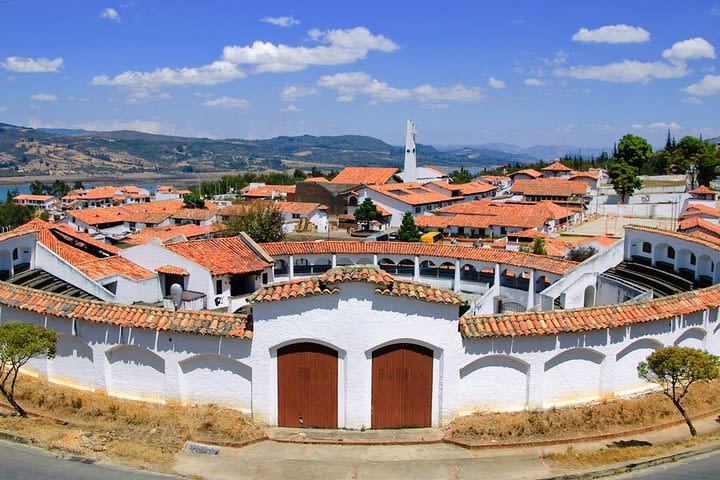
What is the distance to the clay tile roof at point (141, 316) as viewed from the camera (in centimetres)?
1609

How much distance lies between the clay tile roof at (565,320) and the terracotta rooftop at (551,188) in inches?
2624

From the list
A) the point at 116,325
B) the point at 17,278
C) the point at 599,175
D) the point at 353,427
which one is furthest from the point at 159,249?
the point at 599,175

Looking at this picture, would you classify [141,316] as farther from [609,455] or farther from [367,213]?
[367,213]

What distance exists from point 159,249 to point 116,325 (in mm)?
16004

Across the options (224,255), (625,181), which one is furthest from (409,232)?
(625,181)

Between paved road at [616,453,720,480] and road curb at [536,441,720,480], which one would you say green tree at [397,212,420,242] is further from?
paved road at [616,453,720,480]

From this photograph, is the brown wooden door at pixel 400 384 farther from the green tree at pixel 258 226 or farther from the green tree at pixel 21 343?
the green tree at pixel 258 226

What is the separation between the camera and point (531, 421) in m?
15.8

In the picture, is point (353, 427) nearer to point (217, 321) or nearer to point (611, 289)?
point (217, 321)

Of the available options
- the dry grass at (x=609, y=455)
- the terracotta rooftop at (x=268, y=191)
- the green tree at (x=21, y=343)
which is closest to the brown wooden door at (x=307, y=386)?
the dry grass at (x=609, y=455)

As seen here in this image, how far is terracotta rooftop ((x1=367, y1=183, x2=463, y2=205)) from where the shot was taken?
79.0 meters

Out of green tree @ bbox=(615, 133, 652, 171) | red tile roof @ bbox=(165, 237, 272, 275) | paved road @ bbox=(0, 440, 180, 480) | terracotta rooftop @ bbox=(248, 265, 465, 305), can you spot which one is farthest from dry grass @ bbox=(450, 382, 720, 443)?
green tree @ bbox=(615, 133, 652, 171)

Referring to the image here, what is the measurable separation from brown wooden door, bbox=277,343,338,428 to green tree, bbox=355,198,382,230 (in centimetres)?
5858

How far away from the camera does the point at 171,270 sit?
3155 centimetres
